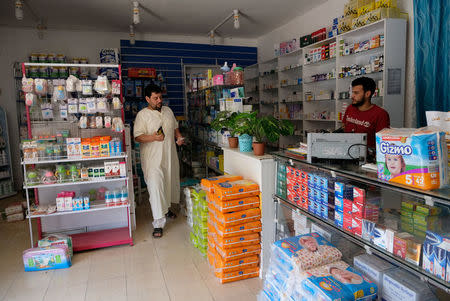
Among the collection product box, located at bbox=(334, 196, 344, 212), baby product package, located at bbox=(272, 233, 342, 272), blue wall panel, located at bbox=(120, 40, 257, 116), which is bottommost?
baby product package, located at bbox=(272, 233, 342, 272)

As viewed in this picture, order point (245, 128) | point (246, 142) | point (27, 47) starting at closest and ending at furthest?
point (245, 128) < point (246, 142) < point (27, 47)

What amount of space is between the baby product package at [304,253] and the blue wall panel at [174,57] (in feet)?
20.2

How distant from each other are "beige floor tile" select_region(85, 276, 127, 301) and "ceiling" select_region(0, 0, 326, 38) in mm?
4471

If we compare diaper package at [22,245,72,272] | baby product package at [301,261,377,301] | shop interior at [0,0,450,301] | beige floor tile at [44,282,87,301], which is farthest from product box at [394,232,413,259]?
diaper package at [22,245,72,272]

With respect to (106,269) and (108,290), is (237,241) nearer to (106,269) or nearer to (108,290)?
(108,290)

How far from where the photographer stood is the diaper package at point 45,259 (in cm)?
328

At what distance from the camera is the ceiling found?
5569mm

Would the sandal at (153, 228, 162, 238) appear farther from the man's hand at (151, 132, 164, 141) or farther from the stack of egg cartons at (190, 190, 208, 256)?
the man's hand at (151, 132, 164, 141)

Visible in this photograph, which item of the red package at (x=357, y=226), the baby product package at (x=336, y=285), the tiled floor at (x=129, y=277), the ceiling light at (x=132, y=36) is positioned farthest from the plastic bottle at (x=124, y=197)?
the ceiling light at (x=132, y=36)

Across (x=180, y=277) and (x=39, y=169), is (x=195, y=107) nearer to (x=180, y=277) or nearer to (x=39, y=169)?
(x=39, y=169)

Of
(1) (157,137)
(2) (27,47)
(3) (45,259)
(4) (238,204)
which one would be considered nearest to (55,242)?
(3) (45,259)

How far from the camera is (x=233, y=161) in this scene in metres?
3.64

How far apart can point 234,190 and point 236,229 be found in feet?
1.20

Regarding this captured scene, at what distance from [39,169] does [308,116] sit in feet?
14.4
